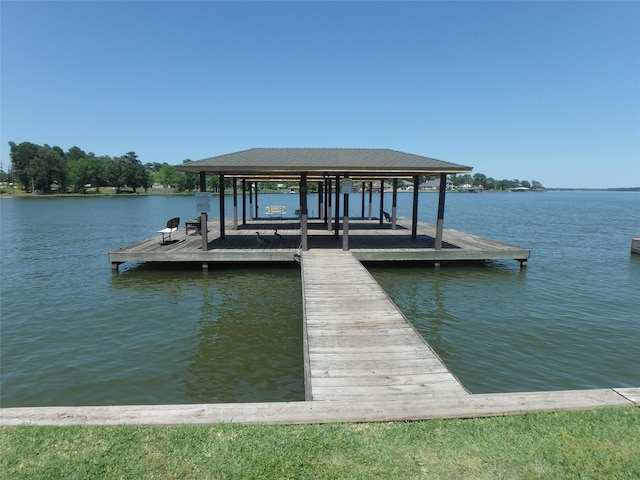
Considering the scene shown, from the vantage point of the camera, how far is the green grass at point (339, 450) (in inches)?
122

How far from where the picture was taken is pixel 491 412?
3906 millimetres

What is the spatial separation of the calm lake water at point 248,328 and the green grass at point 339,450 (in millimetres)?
2200

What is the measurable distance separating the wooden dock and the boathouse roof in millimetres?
2683

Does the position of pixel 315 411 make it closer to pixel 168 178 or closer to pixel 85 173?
pixel 85 173

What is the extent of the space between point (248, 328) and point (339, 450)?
5.26m

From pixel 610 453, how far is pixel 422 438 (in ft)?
5.14

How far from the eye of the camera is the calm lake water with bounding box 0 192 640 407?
20.2 ft

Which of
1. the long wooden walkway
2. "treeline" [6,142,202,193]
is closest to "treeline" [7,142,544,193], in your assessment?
"treeline" [6,142,202,193]

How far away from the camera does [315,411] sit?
3.90 m

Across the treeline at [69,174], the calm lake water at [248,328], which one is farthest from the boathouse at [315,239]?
the treeline at [69,174]

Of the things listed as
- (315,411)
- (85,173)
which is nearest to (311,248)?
(315,411)

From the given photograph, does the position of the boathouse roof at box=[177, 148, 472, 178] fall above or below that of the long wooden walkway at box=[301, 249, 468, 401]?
above

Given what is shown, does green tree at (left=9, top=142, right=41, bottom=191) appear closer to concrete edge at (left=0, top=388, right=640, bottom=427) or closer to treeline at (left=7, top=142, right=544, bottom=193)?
treeline at (left=7, top=142, right=544, bottom=193)

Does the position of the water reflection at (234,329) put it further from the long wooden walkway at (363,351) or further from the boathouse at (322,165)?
the boathouse at (322,165)
